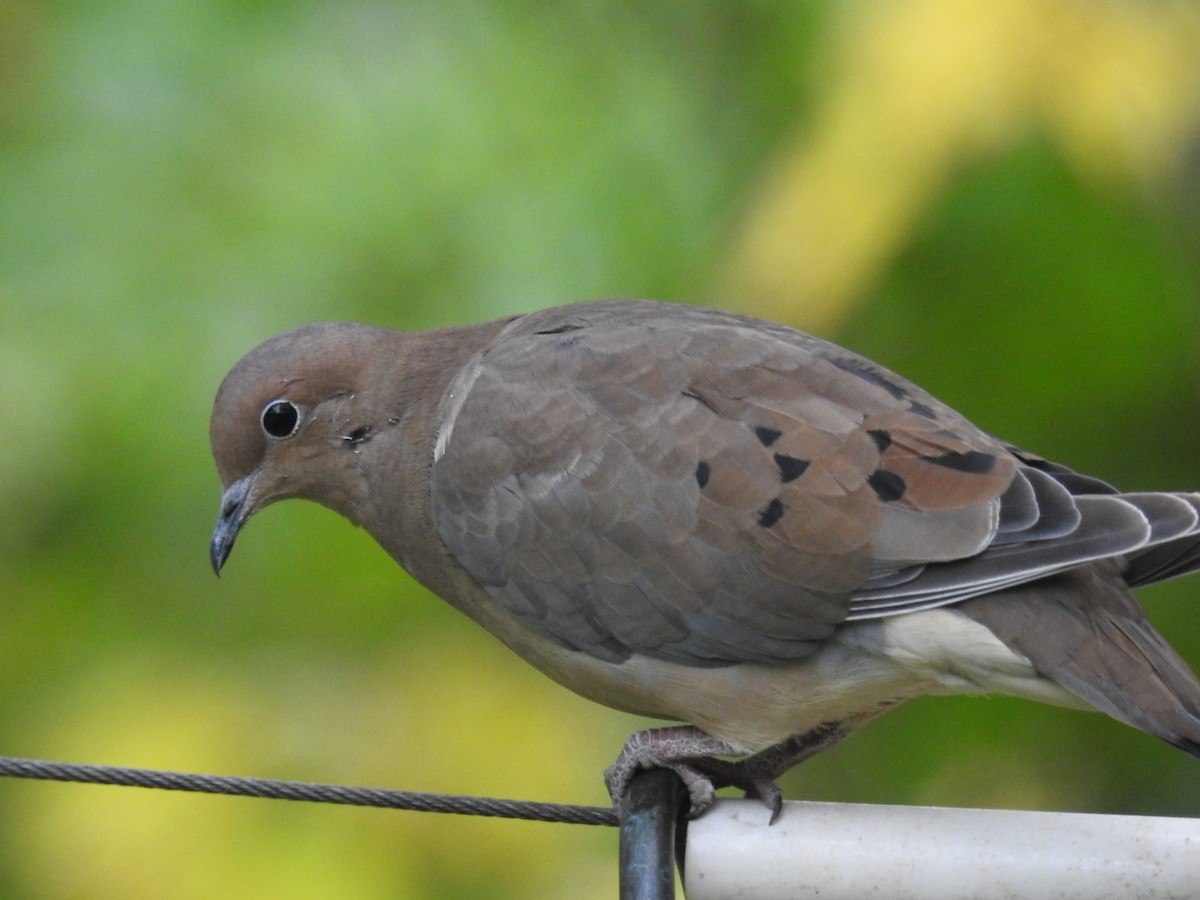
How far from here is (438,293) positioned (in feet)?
15.8

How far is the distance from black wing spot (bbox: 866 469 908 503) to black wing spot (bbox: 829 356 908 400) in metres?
0.23

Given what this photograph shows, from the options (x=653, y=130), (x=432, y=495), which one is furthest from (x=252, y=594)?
(x=653, y=130)

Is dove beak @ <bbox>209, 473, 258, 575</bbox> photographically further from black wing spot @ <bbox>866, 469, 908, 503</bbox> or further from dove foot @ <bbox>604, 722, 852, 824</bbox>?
black wing spot @ <bbox>866, 469, 908, 503</bbox>

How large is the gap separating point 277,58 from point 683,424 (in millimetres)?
2731

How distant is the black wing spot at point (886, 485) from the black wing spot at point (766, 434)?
7.7 inches

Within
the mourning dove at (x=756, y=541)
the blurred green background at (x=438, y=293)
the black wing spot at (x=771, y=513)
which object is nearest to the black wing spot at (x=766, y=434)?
the mourning dove at (x=756, y=541)

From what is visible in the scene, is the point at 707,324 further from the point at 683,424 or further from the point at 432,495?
the point at 432,495

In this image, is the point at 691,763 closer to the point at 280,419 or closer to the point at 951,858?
the point at 951,858

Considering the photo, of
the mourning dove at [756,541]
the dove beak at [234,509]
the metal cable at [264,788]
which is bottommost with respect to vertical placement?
the metal cable at [264,788]

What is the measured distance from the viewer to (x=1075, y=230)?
198 inches

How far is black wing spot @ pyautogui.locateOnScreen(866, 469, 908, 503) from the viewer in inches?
114

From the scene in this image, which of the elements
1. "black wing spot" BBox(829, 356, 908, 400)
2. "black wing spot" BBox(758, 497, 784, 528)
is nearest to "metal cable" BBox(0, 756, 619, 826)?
"black wing spot" BBox(758, 497, 784, 528)

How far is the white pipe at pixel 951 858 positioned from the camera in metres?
2.18

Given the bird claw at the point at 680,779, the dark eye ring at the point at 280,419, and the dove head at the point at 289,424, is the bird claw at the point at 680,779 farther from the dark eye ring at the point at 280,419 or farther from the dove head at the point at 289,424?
the dark eye ring at the point at 280,419
